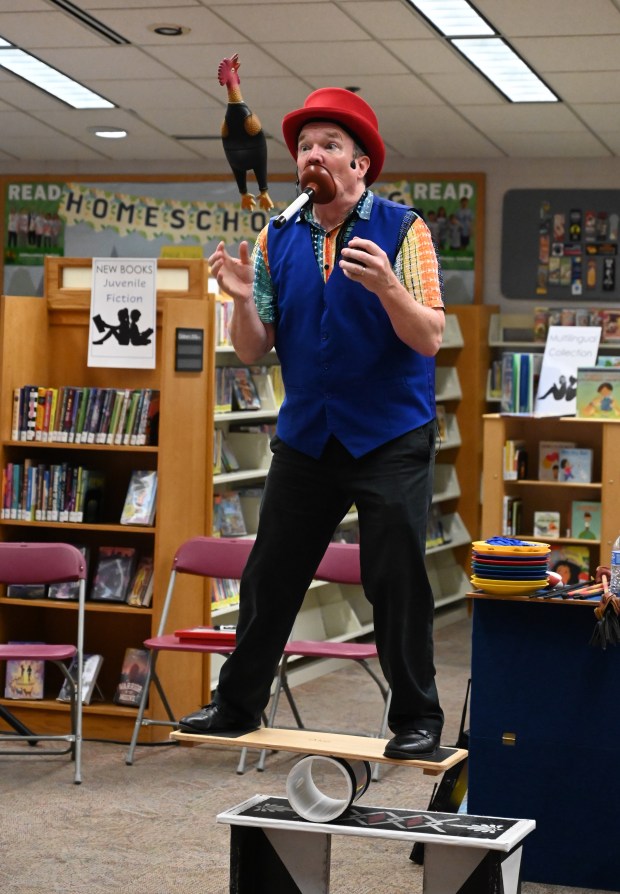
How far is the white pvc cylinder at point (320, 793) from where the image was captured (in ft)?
10.7

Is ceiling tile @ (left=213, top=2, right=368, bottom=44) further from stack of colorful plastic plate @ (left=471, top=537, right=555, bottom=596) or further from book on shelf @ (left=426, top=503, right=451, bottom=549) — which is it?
stack of colorful plastic plate @ (left=471, top=537, right=555, bottom=596)

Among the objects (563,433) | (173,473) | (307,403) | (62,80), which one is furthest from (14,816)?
(62,80)

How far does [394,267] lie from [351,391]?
0.97ft

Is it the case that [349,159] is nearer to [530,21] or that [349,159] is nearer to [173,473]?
[173,473]

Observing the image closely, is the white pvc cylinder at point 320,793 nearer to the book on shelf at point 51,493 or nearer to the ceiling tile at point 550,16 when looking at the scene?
the book on shelf at point 51,493

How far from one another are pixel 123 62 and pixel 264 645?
5.49 metres

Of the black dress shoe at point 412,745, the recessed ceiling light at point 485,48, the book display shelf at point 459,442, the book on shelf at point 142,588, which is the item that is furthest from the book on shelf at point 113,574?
the book display shelf at point 459,442

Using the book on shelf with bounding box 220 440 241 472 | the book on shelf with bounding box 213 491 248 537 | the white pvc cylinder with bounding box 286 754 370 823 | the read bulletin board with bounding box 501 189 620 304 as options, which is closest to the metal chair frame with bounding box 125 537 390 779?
the book on shelf with bounding box 213 491 248 537

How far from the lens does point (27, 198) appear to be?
11281 millimetres

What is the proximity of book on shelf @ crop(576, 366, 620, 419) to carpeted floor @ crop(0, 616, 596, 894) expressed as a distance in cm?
179

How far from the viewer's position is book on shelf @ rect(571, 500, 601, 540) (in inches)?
290

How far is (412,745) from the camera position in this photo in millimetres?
3072

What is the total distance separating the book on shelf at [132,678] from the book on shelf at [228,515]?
77 centimetres

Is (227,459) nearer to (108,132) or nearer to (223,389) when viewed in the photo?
(223,389)
